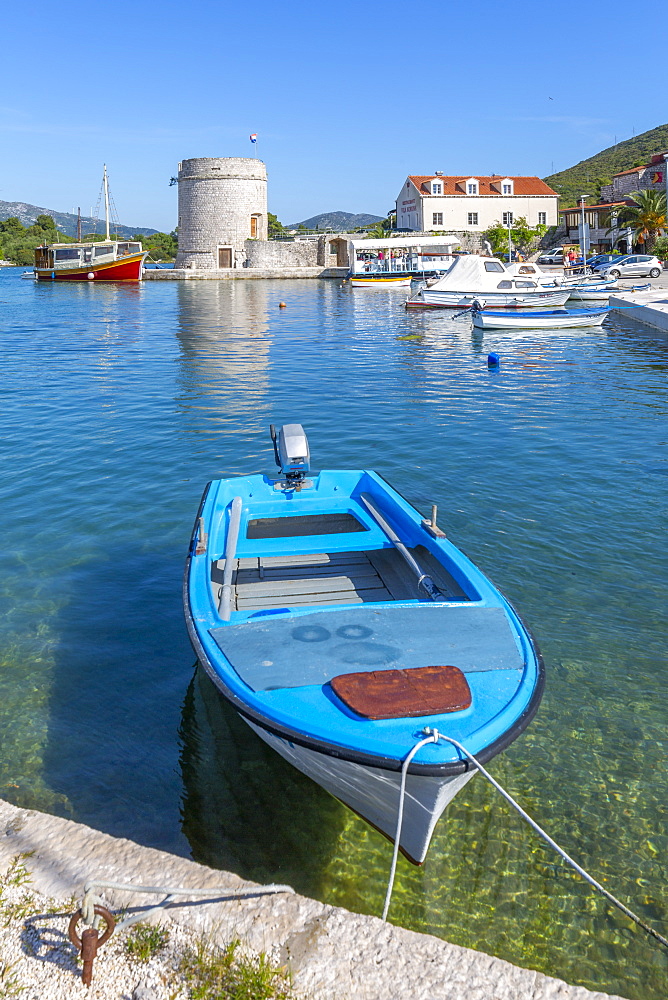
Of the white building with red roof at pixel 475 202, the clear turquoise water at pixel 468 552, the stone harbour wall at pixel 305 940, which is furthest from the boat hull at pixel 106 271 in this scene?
the stone harbour wall at pixel 305 940

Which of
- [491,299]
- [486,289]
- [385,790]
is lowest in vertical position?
[385,790]

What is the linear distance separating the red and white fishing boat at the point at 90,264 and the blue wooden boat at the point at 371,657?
58.2 meters

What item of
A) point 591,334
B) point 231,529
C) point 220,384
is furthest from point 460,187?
point 231,529

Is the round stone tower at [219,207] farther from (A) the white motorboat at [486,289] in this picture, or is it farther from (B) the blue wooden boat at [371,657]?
(B) the blue wooden boat at [371,657]

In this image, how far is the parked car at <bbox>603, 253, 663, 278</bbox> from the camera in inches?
1494

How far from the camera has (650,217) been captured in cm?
4538

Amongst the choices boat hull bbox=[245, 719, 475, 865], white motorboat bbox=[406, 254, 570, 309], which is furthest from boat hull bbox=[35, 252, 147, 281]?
boat hull bbox=[245, 719, 475, 865]

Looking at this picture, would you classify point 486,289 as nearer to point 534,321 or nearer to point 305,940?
point 534,321

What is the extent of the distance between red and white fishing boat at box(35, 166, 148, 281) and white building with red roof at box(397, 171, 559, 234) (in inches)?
889

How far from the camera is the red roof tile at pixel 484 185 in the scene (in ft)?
207

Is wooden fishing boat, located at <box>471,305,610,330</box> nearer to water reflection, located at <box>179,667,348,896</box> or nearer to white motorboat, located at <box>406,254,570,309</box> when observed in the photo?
white motorboat, located at <box>406,254,570,309</box>

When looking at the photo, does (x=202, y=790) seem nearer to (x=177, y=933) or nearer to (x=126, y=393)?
(x=177, y=933)

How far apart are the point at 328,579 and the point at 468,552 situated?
89.1 inches

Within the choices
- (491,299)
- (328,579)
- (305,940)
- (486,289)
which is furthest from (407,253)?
(305,940)
